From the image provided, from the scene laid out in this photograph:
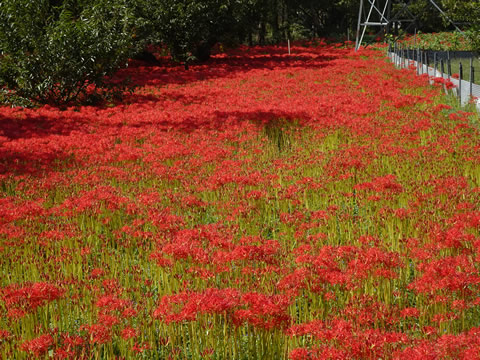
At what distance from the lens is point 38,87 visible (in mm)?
16500

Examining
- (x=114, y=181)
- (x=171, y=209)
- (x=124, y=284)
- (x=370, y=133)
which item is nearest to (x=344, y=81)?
(x=370, y=133)

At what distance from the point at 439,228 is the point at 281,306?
248 centimetres

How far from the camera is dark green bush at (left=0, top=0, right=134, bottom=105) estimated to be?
16562 mm

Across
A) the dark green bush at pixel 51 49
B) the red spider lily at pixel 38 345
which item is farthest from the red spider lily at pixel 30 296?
the dark green bush at pixel 51 49

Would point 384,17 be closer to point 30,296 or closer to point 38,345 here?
point 30,296

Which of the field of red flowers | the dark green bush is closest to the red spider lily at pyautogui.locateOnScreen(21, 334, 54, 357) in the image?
the field of red flowers

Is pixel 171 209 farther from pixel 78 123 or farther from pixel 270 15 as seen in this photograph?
pixel 270 15

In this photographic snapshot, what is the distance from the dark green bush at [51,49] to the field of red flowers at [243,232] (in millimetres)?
2200

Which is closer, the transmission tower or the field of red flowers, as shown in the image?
the field of red flowers

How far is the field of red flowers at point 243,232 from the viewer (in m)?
3.87

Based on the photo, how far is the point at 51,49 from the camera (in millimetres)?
16781

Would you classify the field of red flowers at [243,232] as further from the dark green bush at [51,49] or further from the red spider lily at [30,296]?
the dark green bush at [51,49]

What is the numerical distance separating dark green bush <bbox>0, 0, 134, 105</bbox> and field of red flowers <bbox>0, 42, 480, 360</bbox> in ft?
7.22

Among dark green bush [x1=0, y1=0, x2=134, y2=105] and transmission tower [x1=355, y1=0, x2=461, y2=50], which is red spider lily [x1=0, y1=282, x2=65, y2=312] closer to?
dark green bush [x1=0, y1=0, x2=134, y2=105]
